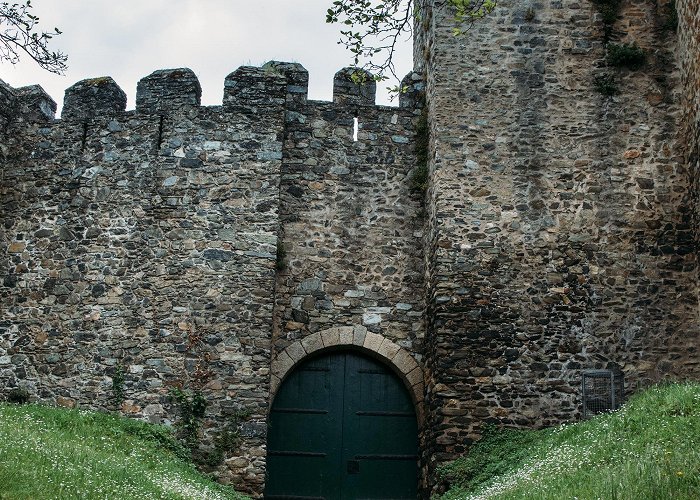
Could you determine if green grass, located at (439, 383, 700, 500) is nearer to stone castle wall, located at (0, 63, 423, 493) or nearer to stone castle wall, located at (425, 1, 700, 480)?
stone castle wall, located at (425, 1, 700, 480)

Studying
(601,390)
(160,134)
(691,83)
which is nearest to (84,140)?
(160,134)

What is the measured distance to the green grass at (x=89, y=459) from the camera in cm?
672

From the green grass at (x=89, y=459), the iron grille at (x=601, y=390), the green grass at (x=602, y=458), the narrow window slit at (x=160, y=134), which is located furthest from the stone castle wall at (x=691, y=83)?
the narrow window slit at (x=160, y=134)

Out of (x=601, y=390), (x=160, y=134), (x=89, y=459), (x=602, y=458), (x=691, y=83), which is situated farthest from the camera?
(x=160, y=134)

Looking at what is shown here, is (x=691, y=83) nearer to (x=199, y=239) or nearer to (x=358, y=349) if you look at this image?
(x=358, y=349)

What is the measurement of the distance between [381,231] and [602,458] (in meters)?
4.98

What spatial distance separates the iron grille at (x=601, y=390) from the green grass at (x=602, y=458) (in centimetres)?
79

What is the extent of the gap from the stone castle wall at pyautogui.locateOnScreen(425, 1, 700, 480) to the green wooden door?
0.79 meters

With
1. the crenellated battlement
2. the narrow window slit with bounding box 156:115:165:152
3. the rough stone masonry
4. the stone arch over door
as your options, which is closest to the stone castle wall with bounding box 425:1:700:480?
the rough stone masonry

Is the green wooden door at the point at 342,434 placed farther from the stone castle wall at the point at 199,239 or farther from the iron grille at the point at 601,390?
the iron grille at the point at 601,390

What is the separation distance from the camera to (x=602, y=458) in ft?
24.1

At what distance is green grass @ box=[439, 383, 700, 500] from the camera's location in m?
6.21

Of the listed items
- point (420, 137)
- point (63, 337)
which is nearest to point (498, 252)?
point (420, 137)

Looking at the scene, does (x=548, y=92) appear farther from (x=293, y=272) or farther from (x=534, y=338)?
(x=293, y=272)
